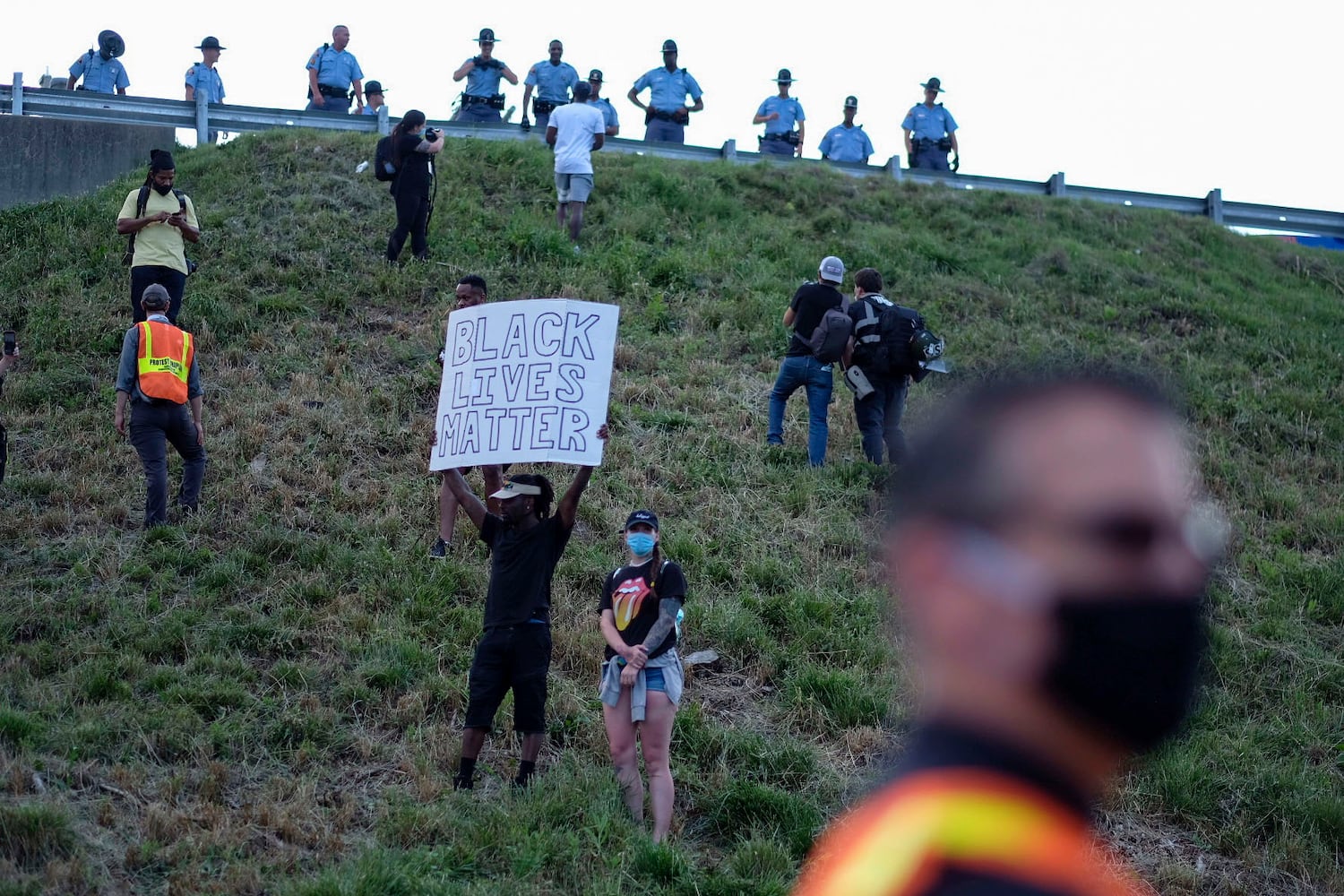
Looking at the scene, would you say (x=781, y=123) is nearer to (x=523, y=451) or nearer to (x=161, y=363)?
(x=161, y=363)

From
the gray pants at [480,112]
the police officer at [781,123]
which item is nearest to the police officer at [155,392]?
the gray pants at [480,112]

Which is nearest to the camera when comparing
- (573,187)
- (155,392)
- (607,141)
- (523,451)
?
(523,451)

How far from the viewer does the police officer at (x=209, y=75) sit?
64.4ft

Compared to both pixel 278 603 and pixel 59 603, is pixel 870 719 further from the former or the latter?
pixel 59 603

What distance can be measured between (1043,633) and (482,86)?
1951cm

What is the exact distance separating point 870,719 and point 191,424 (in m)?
Answer: 5.65

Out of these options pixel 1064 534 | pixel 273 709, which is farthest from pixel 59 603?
pixel 1064 534

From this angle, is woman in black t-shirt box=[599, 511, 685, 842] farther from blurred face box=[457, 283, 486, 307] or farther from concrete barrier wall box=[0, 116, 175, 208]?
concrete barrier wall box=[0, 116, 175, 208]

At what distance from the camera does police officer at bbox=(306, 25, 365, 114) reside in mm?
20188

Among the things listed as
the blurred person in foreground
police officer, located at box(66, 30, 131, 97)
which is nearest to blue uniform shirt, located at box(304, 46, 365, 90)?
police officer, located at box(66, 30, 131, 97)

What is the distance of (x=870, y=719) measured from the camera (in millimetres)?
8898

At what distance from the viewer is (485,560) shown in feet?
34.1

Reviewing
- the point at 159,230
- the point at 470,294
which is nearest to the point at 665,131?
the point at 159,230

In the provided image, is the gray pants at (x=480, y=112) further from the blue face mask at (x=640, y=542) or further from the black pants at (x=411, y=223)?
the blue face mask at (x=640, y=542)
